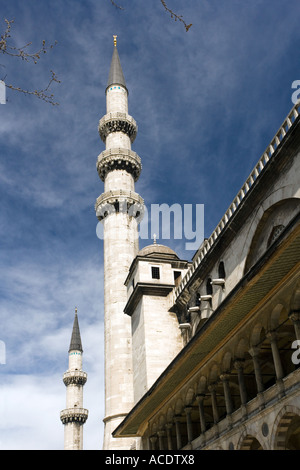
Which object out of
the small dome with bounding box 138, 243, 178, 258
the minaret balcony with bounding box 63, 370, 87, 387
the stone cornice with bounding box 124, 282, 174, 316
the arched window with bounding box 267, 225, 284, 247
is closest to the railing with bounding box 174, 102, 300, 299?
the arched window with bounding box 267, 225, 284, 247

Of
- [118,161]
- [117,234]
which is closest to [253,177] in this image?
[117,234]

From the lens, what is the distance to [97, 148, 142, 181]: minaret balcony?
150ft

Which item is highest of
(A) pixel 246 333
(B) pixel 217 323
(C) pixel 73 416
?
(C) pixel 73 416

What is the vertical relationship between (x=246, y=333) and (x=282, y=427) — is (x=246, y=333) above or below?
above

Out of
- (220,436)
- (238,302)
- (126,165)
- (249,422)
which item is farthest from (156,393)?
(126,165)

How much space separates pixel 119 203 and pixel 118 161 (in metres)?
4.29

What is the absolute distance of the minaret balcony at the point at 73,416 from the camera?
70938 millimetres

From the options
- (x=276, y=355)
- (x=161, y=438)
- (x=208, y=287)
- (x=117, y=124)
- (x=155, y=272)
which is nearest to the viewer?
(x=276, y=355)

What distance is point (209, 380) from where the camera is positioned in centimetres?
1970

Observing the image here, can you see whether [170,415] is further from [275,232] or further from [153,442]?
[275,232]

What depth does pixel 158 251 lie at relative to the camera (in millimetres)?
35625

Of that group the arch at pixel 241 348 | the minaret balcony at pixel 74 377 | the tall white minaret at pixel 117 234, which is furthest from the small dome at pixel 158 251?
the minaret balcony at pixel 74 377

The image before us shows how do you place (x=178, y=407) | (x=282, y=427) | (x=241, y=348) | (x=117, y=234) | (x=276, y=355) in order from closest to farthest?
1. (x=282, y=427)
2. (x=276, y=355)
3. (x=241, y=348)
4. (x=178, y=407)
5. (x=117, y=234)

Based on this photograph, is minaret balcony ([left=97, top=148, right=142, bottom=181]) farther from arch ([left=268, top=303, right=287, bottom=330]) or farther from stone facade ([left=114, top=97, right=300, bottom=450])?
arch ([left=268, top=303, right=287, bottom=330])
